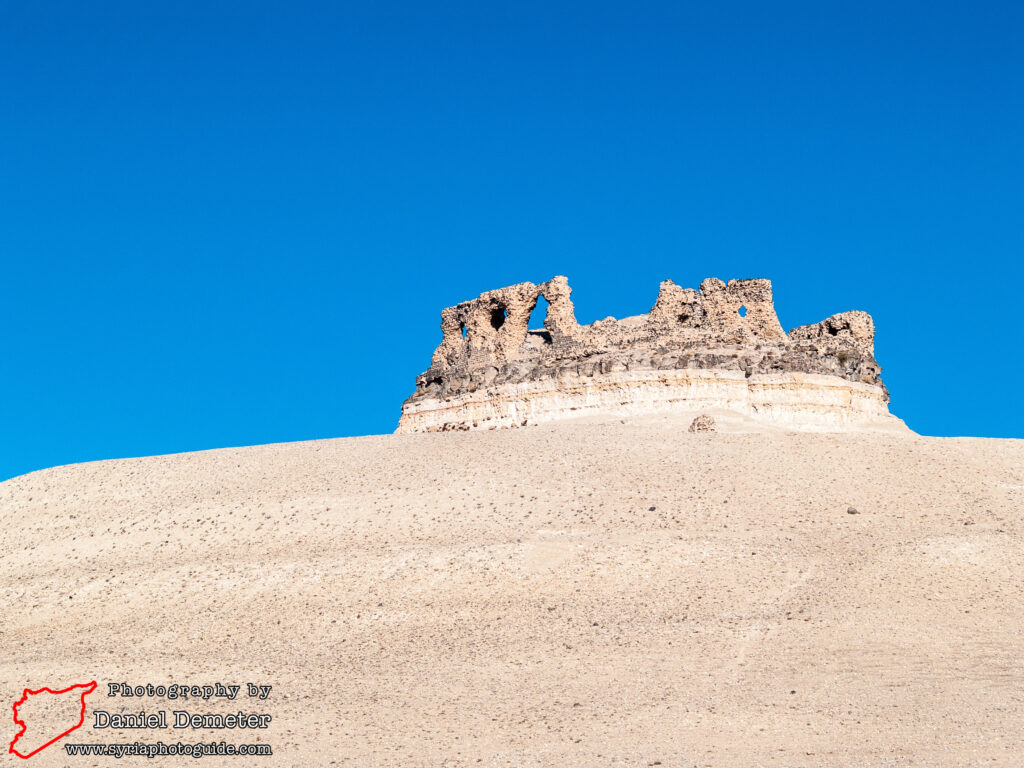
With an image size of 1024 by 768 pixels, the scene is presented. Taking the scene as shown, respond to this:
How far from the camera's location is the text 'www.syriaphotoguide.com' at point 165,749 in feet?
44.7

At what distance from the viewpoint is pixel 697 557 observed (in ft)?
65.0

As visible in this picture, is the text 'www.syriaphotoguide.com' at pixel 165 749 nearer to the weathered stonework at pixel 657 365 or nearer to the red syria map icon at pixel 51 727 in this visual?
the red syria map icon at pixel 51 727

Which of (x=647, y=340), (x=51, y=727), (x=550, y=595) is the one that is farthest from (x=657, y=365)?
(x=51, y=727)

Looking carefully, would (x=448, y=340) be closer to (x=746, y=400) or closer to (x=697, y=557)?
(x=746, y=400)

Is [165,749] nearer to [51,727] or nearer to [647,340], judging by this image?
[51,727]

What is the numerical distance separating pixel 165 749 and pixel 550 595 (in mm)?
6832

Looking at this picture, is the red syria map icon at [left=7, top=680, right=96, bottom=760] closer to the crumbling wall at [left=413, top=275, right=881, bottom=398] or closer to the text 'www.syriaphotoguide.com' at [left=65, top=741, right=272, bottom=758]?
the text 'www.syriaphotoguide.com' at [left=65, top=741, right=272, bottom=758]

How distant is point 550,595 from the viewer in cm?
1867

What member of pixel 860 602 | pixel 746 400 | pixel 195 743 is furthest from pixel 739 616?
pixel 746 400

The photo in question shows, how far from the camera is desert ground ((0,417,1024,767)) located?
45.3 feet

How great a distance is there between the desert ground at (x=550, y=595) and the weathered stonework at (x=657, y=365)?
2.38 metres

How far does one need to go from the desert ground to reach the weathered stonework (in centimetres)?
238

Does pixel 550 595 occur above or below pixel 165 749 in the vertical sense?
above

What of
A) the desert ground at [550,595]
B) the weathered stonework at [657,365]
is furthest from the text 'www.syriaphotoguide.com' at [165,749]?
the weathered stonework at [657,365]
